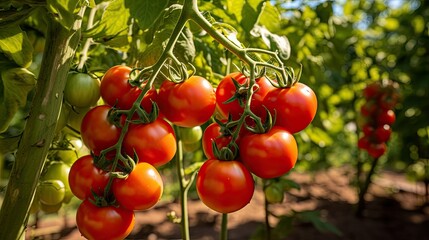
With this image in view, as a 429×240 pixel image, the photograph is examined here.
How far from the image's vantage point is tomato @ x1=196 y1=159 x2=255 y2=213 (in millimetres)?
735

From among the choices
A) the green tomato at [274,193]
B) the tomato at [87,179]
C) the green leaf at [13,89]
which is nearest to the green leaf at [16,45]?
the green leaf at [13,89]

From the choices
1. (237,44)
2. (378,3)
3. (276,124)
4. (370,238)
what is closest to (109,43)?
(237,44)

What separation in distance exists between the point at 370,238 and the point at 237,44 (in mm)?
2376

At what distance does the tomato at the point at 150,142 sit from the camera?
0.76m

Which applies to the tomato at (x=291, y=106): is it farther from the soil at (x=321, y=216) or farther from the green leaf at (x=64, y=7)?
the soil at (x=321, y=216)

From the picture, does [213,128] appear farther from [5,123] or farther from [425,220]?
[425,220]

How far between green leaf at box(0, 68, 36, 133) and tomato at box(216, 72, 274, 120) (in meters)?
0.44

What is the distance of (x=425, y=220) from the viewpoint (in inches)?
126

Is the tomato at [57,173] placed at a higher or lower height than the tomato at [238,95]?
lower

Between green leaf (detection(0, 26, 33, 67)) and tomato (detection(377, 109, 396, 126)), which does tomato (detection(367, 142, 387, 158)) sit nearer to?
tomato (detection(377, 109, 396, 126))

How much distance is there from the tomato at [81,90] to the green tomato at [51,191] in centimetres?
25

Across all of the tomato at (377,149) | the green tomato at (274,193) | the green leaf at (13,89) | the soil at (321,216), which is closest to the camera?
the green leaf at (13,89)

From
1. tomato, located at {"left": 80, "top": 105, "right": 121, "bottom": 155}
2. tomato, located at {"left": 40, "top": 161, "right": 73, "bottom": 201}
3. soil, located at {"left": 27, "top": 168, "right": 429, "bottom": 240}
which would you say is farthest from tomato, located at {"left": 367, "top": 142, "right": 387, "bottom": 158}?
→ tomato, located at {"left": 80, "top": 105, "right": 121, "bottom": 155}

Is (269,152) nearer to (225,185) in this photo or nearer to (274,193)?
(225,185)
